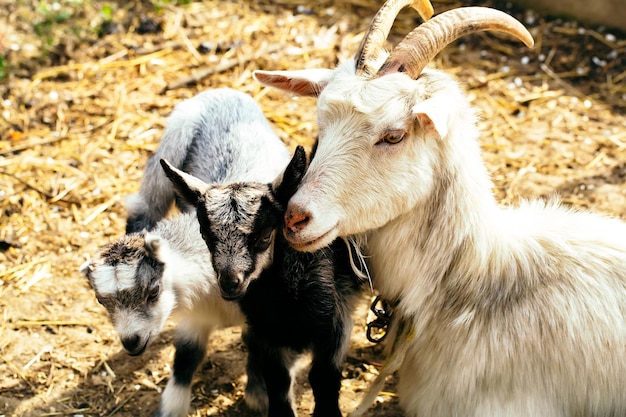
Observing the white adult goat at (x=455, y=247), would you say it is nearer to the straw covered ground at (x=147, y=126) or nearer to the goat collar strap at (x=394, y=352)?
the goat collar strap at (x=394, y=352)

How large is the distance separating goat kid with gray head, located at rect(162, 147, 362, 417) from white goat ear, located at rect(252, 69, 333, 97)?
369mm

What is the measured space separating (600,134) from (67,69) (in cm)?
521

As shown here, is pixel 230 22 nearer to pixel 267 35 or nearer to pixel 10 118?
pixel 267 35

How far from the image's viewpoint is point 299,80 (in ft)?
13.0

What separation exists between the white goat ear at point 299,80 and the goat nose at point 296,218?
84 cm

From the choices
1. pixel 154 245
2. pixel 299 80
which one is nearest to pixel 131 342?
pixel 154 245

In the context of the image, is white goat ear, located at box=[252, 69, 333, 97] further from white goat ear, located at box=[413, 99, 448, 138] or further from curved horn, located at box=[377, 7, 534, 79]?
white goat ear, located at box=[413, 99, 448, 138]

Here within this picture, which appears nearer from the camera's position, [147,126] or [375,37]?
[375,37]

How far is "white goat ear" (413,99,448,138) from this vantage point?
10.4 ft

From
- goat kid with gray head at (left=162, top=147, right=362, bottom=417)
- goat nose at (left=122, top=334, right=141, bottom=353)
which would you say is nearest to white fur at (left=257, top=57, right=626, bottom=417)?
goat kid with gray head at (left=162, top=147, right=362, bottom=417)

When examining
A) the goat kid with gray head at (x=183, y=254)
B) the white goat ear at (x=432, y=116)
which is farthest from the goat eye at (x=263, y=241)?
the white goat ear at (x=432, y=116)

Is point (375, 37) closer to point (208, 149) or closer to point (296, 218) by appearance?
point (296, 218)

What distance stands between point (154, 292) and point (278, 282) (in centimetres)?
72

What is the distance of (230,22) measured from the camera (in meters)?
8.24
